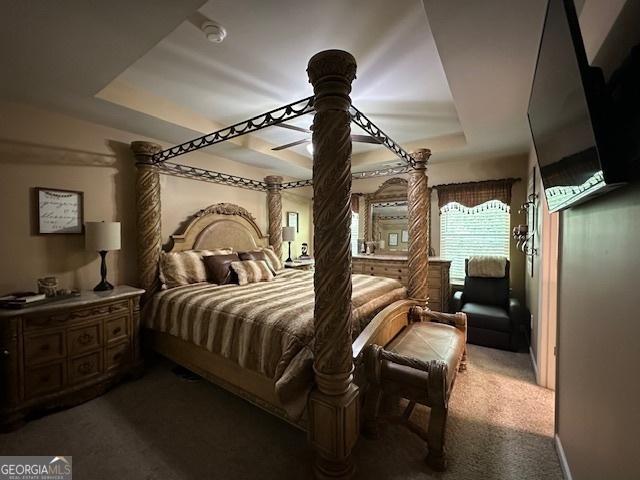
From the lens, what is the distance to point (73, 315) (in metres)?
2.11

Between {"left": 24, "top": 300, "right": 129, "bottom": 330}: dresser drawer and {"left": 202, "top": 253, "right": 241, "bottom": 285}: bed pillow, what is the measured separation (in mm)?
884

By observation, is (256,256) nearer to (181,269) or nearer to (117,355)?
(181,269)

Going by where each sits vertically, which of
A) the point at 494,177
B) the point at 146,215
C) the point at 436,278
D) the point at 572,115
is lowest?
the point at 436,278

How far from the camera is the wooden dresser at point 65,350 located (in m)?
1.85

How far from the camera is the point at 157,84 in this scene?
241 cm

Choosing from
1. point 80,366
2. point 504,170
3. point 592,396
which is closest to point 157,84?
point 80,366

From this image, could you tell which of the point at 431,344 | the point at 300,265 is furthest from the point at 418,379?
the point at 300,265

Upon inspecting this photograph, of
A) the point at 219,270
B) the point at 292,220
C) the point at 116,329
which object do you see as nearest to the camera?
the point at 116,329

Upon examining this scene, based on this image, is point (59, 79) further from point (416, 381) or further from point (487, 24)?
point (416, 381)

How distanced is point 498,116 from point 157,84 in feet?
11.0

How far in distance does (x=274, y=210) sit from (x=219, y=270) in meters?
1.78

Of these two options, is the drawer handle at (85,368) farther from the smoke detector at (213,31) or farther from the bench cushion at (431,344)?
the smoke detector at (213,31)

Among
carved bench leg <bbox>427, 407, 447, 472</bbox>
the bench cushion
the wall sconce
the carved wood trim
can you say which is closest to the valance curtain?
the carved wood trim

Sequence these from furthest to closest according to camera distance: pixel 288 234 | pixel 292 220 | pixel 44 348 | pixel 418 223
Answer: pixel 292 220, pixel 288 234, pixel 418 223, pixel 44 348
